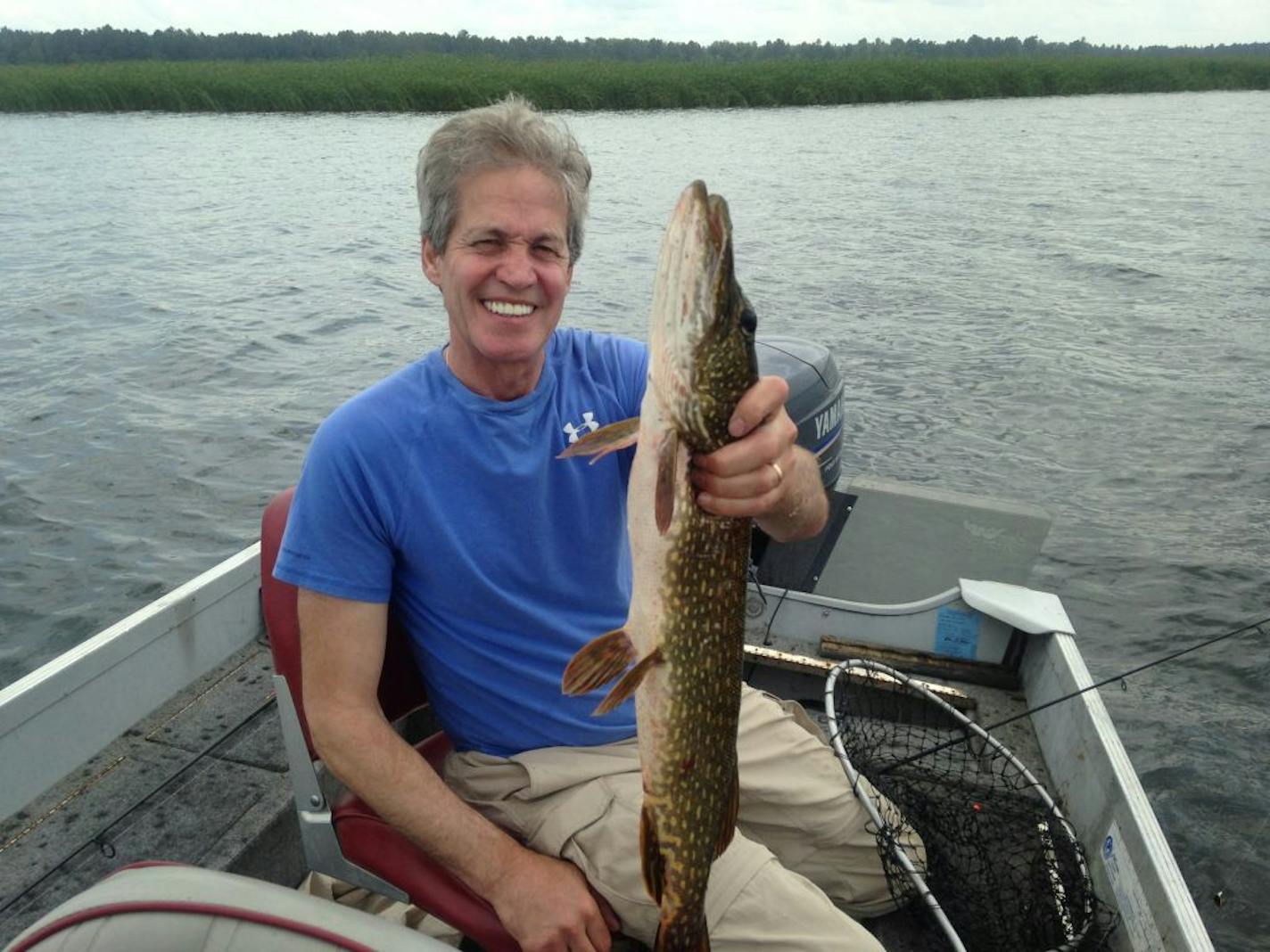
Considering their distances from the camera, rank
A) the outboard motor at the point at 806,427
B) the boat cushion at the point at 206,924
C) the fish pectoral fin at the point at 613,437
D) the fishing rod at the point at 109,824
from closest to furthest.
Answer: the boat cushion at the point at 206,924
the fish pectoral fin at the point at 613,437
the fishing rod at the point at 109,824
the outboard motor at the point at 806,427

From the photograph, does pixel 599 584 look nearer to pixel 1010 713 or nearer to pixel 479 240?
pixel 479 240

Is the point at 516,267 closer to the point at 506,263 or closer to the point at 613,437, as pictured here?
the point at 506,263

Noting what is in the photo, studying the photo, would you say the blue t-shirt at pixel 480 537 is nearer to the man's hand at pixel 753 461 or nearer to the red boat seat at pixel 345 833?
the red boat seat at pixel 345 833

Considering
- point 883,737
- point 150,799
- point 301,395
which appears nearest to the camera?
point 150,799

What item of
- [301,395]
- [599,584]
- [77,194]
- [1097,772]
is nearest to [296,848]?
[599,584]

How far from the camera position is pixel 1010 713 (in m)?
3.95

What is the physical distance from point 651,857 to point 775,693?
2107mm

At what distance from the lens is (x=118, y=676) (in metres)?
3.30

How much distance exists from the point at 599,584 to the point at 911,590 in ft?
7.72

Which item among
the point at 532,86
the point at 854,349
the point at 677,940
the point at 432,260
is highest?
the point at 432,260

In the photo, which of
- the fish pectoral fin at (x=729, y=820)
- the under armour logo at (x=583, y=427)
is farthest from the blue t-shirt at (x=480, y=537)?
the fish pectoral fin at (x=729, y=820)

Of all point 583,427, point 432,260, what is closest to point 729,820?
point 583,427

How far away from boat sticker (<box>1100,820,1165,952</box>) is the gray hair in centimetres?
230

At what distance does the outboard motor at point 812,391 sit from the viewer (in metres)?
4.74
